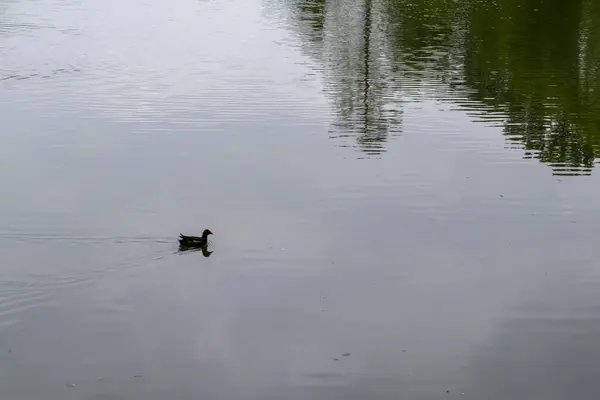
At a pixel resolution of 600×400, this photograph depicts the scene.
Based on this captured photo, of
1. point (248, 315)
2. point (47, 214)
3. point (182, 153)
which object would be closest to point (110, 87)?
point (182, 153)

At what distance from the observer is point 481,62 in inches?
1425

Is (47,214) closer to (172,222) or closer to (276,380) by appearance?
(172,222)

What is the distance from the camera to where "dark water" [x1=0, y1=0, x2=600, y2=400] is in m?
13.6

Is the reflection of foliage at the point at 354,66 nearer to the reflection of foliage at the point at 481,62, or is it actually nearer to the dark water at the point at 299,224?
the reflection of foliage at the point at 481,62

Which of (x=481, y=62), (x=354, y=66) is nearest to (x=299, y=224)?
(x=354, y=66)

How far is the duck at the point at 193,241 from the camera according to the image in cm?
1728

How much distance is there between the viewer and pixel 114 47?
1502 inches

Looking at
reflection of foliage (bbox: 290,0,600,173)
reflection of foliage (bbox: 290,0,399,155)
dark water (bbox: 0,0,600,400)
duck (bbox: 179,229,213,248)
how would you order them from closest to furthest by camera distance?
dark water (bbox: 0,0,600,400)
duck (bbox: 179,229,213,248)
reflection of foliage (bbox: 290,0,600,173)
reflection of foliage (bbox: 290,0,399,155)

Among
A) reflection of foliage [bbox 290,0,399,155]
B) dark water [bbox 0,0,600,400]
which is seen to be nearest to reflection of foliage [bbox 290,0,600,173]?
reflection of foliage [bbox 290,0,399,155]

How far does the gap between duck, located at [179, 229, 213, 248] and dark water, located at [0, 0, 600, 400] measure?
25cm

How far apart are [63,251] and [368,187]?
7.11 metres

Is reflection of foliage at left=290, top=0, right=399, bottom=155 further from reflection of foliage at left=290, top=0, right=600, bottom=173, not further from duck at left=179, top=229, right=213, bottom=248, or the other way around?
duck at left=179, top=229, right=213, bottom=248

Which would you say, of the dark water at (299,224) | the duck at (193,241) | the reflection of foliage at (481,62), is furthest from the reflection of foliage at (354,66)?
the duck at (193,241)

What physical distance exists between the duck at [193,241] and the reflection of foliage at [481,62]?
8.86 metres
